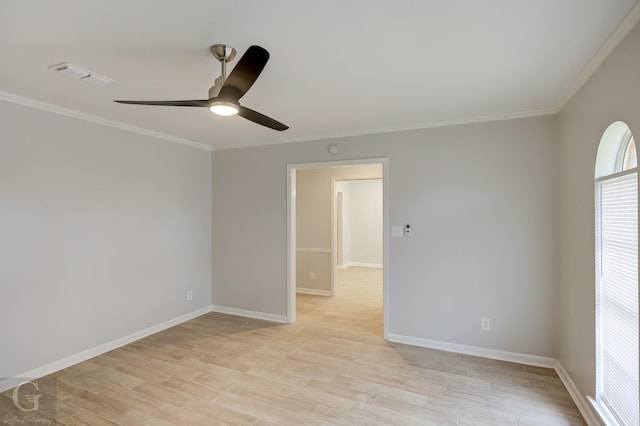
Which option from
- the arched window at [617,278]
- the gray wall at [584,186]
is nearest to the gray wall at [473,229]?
the gray wall at [584,186]

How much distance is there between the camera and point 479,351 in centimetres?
327

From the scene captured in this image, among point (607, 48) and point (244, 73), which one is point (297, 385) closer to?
point (244, 73)

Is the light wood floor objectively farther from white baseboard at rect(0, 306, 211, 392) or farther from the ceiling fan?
the ceiling fan

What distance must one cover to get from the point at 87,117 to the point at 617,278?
4.66m

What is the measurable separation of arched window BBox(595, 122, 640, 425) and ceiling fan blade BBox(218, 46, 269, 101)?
2124 mm

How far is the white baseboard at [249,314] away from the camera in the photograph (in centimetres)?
429

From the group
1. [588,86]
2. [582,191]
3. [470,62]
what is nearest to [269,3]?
[470,62]

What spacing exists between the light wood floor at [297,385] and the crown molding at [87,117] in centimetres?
246

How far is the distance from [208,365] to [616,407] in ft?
10.4

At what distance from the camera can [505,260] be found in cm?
318

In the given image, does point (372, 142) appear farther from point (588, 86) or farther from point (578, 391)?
point (578, 391)

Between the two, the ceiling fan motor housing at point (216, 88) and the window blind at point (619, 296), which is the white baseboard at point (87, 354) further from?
the window blind at point (619, 296)

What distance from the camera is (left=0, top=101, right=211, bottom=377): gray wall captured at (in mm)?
2689

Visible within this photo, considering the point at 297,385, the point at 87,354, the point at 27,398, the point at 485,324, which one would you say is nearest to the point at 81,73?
the point at 27,398
